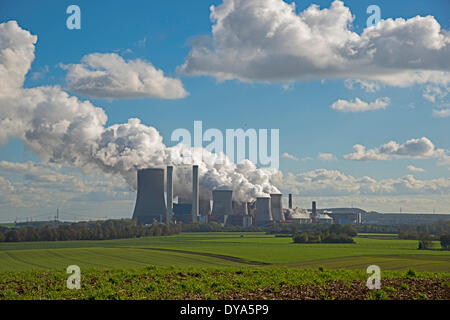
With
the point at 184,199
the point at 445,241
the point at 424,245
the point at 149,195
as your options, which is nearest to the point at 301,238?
the point at 424,245

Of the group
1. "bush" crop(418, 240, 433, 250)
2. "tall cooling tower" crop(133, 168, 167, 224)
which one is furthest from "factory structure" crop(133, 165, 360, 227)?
"bush" crop(418, 240, 433, 250)

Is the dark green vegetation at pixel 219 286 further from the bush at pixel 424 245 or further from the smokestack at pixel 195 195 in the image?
the smokestack at pixel 195 195

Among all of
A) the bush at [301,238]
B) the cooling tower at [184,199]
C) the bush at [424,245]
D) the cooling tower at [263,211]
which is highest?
the cooling tower at [184,199]

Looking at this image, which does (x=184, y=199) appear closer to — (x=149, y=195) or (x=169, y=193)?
(x=169, y=193)

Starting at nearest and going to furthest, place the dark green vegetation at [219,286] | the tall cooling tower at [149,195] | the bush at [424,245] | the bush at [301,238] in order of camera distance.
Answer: the dark green vegetation at [219,286] < the bush at [424,245] < the bush at [301,238] < the tall cooling tower at [149,195]

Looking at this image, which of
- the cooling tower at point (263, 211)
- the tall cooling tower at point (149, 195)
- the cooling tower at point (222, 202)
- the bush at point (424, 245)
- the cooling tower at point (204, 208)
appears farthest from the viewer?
the cooling tower at point (204, 208)

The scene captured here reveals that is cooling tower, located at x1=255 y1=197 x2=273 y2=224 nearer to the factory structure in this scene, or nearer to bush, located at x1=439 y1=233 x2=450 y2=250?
the factory structure

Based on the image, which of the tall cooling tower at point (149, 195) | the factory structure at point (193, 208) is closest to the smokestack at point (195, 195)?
the factory structure at point (193, 208)
